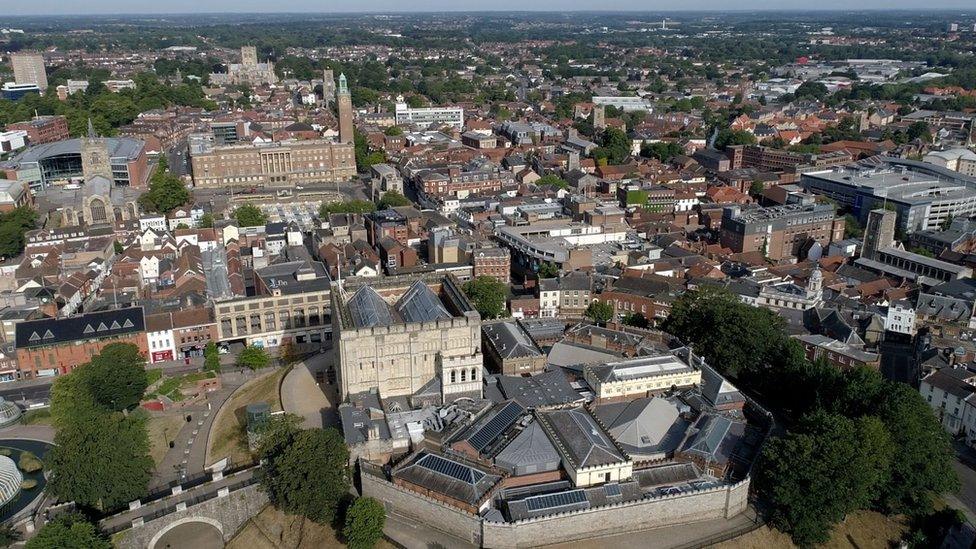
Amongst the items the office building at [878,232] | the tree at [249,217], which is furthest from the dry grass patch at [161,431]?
the office building at [878,232]

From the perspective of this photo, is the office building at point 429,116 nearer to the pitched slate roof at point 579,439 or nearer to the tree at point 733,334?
the tree at point 733,334

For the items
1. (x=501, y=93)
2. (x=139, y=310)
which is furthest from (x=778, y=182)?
(x=501, y=93)

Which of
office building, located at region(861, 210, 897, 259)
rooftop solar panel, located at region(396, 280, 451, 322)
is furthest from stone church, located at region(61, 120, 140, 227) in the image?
office building, located at region(861, 210, 897, 259)

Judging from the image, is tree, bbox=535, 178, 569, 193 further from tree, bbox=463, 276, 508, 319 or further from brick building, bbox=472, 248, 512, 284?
tree, bbox=463, 276, 508, 319

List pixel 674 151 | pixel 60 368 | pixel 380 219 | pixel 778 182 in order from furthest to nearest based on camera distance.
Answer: pixel 674 151 → pixel 778 182 → pixel 380 219 → pixel 60 368

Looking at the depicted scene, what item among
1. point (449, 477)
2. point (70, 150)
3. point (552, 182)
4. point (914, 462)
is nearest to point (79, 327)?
point (449, 477)

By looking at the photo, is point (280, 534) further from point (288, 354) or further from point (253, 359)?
point (288, 354)

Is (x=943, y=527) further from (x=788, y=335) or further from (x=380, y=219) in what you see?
(x=380, y=219)
